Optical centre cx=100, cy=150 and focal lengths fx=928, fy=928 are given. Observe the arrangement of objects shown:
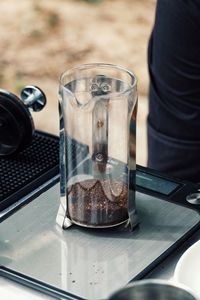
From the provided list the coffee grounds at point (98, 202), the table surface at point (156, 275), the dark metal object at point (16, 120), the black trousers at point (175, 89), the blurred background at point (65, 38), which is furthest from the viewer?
the blurred background at point (65, 38)

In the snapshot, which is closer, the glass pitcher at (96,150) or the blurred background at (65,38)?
the glass pitcher at (96,150)

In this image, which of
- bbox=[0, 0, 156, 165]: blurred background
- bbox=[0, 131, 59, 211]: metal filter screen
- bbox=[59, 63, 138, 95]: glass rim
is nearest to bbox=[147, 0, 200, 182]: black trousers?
bbox=[0, 131, 59, 211]: metal filter screen

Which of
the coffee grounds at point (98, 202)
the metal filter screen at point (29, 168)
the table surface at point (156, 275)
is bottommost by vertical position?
the table surface at point (156, 275)

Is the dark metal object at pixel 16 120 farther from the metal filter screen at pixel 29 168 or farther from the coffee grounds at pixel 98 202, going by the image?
the coffee grounds at pixel 98 202

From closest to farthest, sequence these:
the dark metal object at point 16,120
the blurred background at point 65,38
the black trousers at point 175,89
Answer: the dark metal object at point 16,120, the black trousers at point 175,89, the blurred background at point 65,38

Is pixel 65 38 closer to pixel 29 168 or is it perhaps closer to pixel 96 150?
pixel 29 168

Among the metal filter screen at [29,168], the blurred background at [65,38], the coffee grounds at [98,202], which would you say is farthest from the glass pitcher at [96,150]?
the blurred background at [65,38]

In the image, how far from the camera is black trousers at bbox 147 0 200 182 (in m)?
→ 1.95

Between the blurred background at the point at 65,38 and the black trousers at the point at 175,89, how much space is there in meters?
1.38

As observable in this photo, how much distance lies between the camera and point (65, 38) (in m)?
3.96

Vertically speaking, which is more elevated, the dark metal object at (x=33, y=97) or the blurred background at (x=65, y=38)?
the dark metal object at (x=33, y=97)

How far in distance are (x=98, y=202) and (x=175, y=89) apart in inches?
30.2

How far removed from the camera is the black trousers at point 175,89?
195cm

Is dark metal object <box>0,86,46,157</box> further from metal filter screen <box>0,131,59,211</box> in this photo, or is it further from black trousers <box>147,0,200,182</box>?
black trousers <box>147,0,200,182</box>
